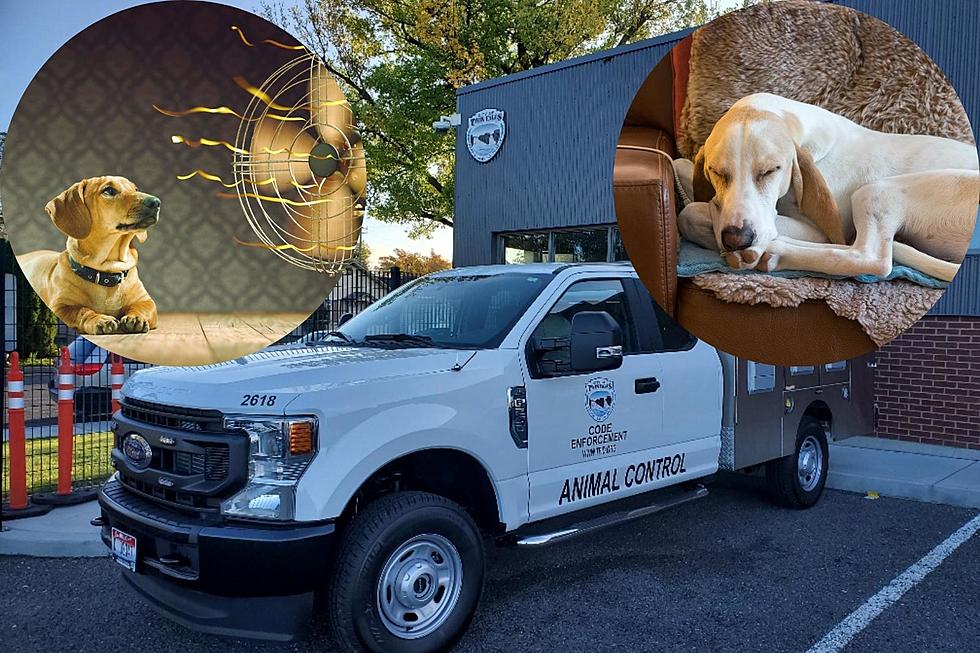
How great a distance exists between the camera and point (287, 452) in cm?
315

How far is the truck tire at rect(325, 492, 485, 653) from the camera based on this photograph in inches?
129

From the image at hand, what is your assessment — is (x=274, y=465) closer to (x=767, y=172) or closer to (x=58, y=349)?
(x=58, y=349)

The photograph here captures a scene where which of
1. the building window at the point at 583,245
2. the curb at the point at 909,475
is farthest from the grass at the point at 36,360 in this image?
the building window at the point at 583,245

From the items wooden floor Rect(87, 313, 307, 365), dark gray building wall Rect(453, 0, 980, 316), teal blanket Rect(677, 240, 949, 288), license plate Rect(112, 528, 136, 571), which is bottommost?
license plate Rect(112, 528, 136, 571)

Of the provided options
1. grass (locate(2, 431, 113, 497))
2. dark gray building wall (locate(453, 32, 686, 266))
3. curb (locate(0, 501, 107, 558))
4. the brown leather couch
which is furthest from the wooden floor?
dark gray building wall (locate(453, 32, 686, 266))

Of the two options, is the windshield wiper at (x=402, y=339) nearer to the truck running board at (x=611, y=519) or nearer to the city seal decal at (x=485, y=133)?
the truck running board at (x=611, y=519)

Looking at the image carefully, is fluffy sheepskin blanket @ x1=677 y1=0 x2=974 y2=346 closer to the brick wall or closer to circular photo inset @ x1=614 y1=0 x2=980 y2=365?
circular photo inset @ x1=614 y1=0 x2=980 y2=365

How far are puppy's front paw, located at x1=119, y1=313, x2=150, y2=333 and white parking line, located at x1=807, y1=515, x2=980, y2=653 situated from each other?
3774 millimetres

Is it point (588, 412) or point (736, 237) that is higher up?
point (736, 237)

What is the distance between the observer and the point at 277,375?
11.0 ft

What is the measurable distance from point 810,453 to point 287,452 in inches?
191

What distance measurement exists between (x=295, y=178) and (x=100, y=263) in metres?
0.26

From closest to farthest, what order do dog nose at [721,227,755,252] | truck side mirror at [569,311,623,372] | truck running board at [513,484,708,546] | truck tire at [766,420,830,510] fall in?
dog nose at [721,227,755,252] < truck side mirror at [569,311,623,372] < truck running board at [513,484,708,546] < truck tire at [766,420,830,510]

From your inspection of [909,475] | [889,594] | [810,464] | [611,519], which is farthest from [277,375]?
[909,475]
